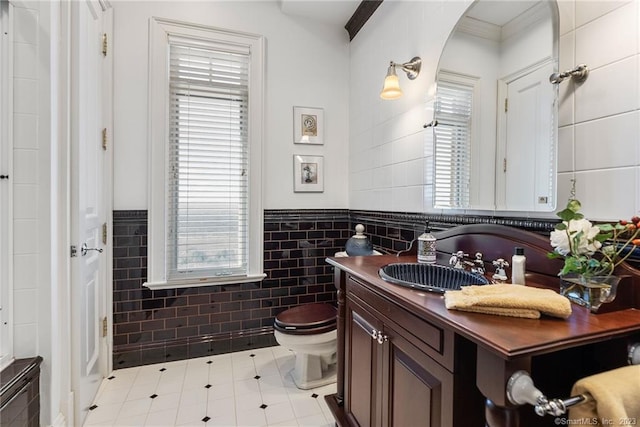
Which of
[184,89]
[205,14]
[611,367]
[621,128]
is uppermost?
[205,14]

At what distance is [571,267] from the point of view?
0.77 metres

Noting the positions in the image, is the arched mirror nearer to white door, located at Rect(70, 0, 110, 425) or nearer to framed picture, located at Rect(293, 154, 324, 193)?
framed picture, located at Rect(293, 154, 324, 193)

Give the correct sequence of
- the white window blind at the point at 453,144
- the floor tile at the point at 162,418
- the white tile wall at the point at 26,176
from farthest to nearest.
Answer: the floor tile at the point at 162,418
the white window blind at the point at 453,144
the white tile wall at the point at 26,176

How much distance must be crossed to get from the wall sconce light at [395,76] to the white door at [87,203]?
1.56m

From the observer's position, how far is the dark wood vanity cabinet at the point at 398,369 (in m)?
0.75

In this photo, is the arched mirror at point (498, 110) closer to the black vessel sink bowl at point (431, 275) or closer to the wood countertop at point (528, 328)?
the black vessel sink bowl at point (431, 275)

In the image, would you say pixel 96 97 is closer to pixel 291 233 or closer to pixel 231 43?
pixel 231 43

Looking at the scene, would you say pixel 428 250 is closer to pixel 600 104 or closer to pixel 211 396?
pixel 600 104

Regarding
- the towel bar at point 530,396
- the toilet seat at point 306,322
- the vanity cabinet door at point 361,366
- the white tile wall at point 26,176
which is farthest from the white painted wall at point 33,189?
the towel bar at point 530,396

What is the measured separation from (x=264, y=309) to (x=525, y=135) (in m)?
2.05

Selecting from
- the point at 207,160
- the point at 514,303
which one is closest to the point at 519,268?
the point at 514,303

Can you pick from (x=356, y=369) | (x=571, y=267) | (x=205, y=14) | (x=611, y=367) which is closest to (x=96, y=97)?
(x=205, y=14)

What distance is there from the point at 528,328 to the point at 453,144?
1036mm

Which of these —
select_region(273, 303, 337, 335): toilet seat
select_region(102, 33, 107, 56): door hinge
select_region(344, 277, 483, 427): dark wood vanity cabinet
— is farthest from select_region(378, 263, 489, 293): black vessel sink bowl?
select_region(102, 33, 107, 56): door hinge
